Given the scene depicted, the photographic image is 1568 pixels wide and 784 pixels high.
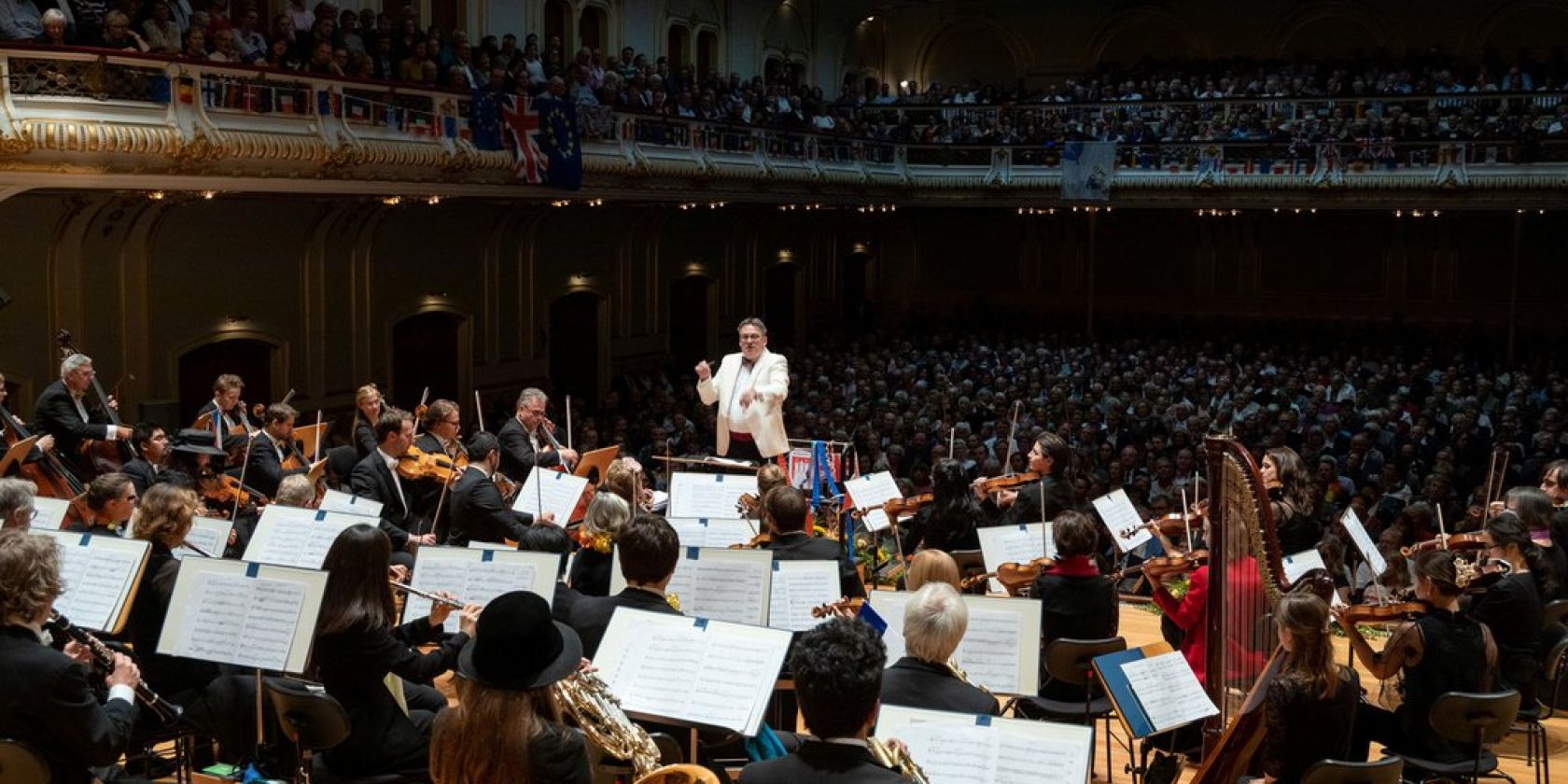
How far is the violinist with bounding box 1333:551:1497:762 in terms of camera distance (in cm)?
643

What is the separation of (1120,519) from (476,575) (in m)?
4.05

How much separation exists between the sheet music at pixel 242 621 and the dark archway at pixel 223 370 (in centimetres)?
1058

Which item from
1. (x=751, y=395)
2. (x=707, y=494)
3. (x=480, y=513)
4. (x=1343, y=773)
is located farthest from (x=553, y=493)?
(x=1343, y=773)

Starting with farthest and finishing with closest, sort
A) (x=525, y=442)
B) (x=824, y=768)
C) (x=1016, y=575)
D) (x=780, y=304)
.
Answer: (x=780, y=304), (x=525, y=442), (x=1016, y=575), (x=824, y=768)

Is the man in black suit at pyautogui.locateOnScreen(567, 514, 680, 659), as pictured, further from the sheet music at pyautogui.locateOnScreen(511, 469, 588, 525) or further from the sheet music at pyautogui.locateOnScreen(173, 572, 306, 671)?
the sheet music at pyautogui.locateOnScreen(511, 469, 588, 525)

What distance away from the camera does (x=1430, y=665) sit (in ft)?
21.1

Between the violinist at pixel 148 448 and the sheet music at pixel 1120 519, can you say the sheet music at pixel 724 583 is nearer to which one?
the sheet music at pixel 1120 519

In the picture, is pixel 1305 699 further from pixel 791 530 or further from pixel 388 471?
pixel 388 471

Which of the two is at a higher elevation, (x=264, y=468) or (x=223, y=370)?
(x=223, y=370)

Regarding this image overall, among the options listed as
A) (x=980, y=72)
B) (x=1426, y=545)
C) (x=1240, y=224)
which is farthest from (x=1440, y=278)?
(x=1426, y=545)

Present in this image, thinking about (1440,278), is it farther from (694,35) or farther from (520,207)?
(520,207)

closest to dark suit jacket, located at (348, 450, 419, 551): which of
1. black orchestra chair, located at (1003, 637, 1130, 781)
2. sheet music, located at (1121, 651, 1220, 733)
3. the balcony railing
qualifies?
black orchestra chair, located at (1003, 637, 1130, 781)

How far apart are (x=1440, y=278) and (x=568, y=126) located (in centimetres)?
1774

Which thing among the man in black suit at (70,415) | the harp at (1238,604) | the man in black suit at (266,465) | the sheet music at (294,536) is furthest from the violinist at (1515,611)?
the man in black suit at (70,415)
